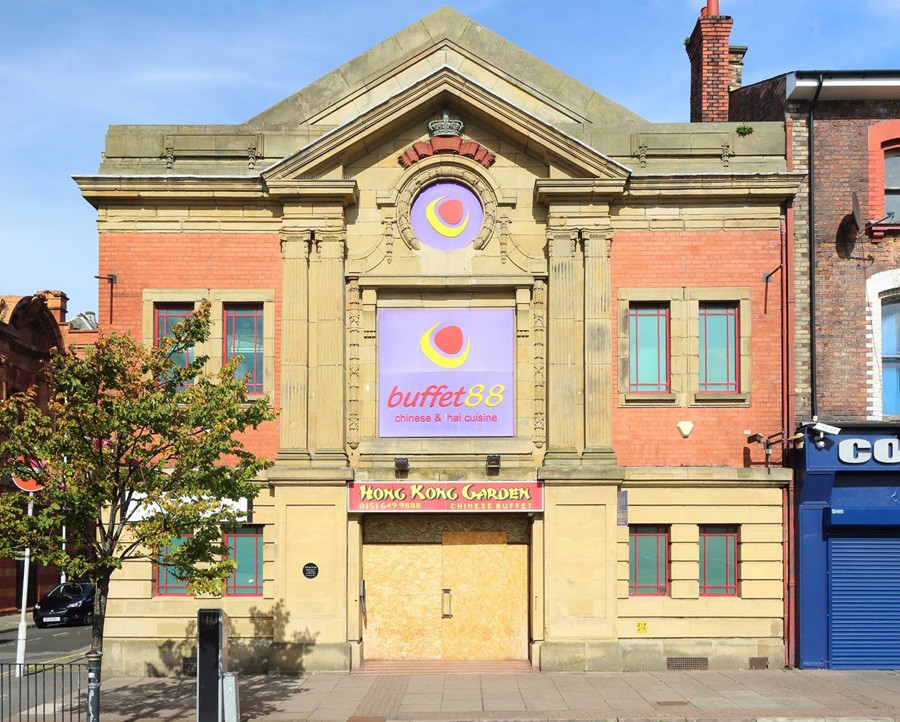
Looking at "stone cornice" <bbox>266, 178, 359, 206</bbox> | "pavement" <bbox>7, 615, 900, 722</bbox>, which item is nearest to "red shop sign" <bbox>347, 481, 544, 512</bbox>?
"pavement" <bbox>7, 615, 900, 722</bbox>

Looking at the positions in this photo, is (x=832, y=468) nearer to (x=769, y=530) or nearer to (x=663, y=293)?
(x=769, y=530)

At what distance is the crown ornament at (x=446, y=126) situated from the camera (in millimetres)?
21031

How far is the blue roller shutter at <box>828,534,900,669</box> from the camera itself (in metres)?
20.2

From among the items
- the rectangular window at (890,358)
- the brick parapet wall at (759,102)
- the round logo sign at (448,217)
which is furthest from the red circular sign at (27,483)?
the rectangular window at (890,358)

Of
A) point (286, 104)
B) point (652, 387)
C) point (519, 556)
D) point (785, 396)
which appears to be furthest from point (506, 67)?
point (519, 556)

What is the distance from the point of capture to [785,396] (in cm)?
2073

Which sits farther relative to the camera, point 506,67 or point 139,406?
point 506,67

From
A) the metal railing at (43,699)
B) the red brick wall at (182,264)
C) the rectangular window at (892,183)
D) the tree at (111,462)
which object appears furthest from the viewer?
the rectangular window at (892,183)

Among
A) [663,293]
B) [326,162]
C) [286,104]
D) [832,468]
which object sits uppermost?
[286,104]

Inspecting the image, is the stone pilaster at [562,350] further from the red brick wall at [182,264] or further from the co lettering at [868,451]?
the red brick wall at [182,264]

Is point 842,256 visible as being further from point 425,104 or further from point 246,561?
point 246,561

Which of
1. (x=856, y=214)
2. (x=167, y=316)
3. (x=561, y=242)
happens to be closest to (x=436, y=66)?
(x=561, y=242)

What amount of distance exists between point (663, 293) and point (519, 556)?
21.3 ft

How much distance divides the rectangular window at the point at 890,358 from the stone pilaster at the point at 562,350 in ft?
22.2
